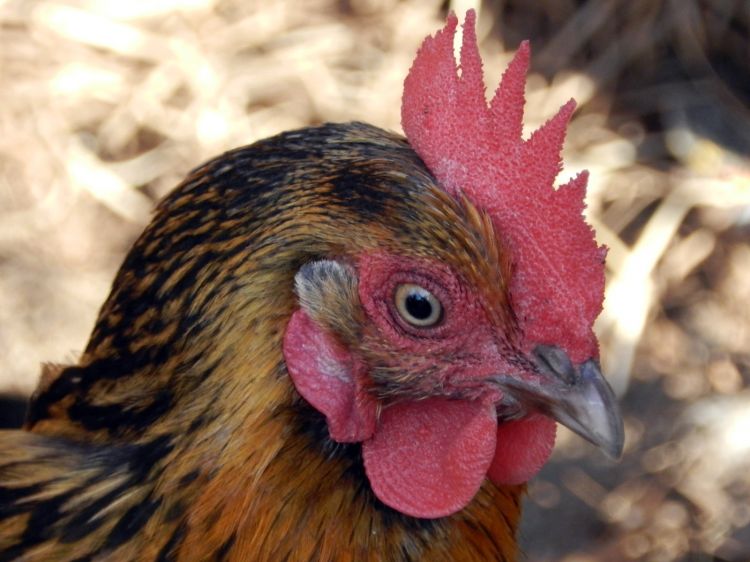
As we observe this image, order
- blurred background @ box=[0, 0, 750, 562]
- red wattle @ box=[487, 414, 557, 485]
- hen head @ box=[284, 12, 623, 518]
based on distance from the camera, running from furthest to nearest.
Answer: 1. blurred background @ box=[0, 0, 750, 562]
2. red wattle @ box=[487, 414, 557, 485]
3. hen head @ box=[284, 12, 623, 518]

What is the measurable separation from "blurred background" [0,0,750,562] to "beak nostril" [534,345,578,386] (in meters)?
2.00

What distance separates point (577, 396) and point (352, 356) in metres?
0.36

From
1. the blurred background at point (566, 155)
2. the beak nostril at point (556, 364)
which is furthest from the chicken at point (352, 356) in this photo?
the blurred background at point (566, 155)

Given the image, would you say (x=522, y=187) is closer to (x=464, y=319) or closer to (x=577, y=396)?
(x=464, y=319)

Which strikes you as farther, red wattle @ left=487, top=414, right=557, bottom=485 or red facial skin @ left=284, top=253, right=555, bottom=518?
red wattle @ left=487, top=414, right=557, bottom=485

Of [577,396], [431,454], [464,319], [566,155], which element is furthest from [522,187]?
[566,155]

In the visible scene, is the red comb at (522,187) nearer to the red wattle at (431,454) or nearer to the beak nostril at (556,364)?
the beak nostril at (556,364)

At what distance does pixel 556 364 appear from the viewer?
1.63 meters

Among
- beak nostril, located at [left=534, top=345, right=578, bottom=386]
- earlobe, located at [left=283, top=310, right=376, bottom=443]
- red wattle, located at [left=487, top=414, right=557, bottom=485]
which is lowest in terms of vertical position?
red wattle, located at [left=487, top=414, right=557, bottom=485]

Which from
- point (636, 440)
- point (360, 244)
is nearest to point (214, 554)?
point (360, 244)

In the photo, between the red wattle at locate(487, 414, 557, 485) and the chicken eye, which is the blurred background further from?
the chicken eye

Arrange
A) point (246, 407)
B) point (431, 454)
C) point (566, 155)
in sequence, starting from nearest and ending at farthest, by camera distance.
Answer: point (246, 407) → point (431, 454) → point (566, 155)

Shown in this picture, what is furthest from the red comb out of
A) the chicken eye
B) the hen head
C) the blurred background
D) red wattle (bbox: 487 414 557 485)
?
the blurred background

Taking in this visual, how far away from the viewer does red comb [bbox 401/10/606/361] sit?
1611 mm
